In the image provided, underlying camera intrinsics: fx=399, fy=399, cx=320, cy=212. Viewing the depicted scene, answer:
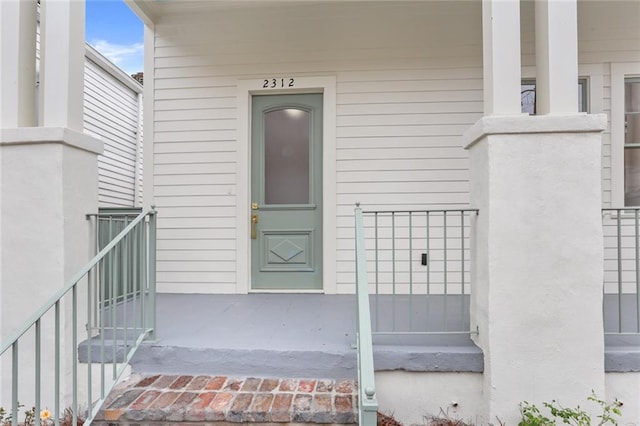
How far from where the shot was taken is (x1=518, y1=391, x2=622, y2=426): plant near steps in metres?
2.13

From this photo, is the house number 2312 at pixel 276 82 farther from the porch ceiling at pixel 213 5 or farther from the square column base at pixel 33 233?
the square column base at pixel 33 233

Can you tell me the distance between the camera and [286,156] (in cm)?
431

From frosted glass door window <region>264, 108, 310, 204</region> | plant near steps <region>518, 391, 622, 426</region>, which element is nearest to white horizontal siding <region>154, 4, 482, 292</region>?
frosted glass door window <region>264, 108, 310, 204</region>

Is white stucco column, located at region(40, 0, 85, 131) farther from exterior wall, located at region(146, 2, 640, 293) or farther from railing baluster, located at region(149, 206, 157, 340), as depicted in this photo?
exterior wall, located at region(146, 2, 640, 293)

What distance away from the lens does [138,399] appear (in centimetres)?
219

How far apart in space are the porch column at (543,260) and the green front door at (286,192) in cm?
221

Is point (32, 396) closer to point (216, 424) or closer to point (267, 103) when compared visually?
point (216, 424)

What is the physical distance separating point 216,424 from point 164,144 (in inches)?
125

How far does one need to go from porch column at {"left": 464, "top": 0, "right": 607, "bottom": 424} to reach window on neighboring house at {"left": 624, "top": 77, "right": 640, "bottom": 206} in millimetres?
2415

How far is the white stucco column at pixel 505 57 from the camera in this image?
7.72 feet

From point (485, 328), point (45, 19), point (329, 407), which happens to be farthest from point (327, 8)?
point (329, 407)

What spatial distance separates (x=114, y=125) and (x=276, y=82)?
427 centimetres

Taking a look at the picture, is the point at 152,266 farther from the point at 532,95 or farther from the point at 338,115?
the point at 532,95

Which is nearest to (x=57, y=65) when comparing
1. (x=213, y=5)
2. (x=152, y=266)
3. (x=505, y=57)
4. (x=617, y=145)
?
(x=152, y=266)
